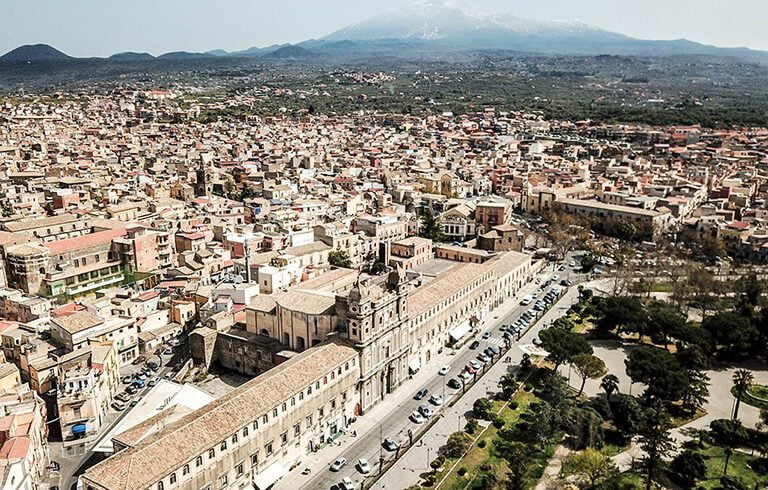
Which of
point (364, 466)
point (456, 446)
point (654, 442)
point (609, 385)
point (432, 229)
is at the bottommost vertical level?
point (364, 466)

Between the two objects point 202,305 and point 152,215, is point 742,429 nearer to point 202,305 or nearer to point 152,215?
point 202,305

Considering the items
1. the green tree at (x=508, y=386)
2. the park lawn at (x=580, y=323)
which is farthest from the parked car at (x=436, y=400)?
the park lawn at (x=580, y=323)

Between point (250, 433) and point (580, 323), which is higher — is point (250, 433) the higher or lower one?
the higher one

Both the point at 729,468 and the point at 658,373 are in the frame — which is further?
the point at 658,373

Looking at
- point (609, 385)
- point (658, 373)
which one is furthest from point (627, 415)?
point (658, 373)

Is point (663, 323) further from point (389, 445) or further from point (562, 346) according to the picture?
A: point (389, 445)

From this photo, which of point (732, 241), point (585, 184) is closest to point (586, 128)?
point (585, 184)
